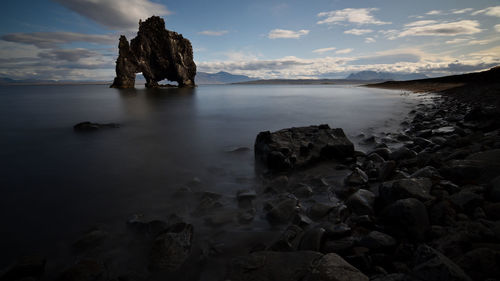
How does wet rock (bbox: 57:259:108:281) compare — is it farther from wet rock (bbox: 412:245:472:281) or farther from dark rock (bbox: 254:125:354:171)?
dark rock (bbox: 254:125:354:171)

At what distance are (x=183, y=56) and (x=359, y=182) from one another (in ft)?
358

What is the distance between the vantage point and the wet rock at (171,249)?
306 centimetres

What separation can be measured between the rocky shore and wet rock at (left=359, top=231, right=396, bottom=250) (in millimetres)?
11

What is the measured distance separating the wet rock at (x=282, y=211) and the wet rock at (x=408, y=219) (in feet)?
4.91

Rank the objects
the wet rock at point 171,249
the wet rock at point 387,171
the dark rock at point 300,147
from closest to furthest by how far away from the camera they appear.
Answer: the wet rock at point 171,249 → the wet rock at point 387,171 → the dark rock at point 300,147

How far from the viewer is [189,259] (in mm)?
3152

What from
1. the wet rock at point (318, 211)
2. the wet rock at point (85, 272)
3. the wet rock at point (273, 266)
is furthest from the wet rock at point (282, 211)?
the wet rock at point (85, 272)

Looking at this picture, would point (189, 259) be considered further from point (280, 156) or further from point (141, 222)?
point (280, 156)

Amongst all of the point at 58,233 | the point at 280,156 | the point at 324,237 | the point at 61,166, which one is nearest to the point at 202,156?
the point at 280,156


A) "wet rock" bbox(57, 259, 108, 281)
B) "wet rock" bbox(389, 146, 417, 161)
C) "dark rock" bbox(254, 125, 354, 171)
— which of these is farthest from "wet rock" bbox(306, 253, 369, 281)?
"wet rock" bbox(389, 146, 417, 161)

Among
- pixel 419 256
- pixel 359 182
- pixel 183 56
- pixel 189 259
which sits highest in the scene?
pixel 183 56

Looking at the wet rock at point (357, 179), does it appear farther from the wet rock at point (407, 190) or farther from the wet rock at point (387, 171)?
the wet rock at point (407, 190)

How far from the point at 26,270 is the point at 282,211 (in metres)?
3.63

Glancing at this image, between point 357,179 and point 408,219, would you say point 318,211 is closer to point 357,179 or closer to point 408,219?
point 408,219
